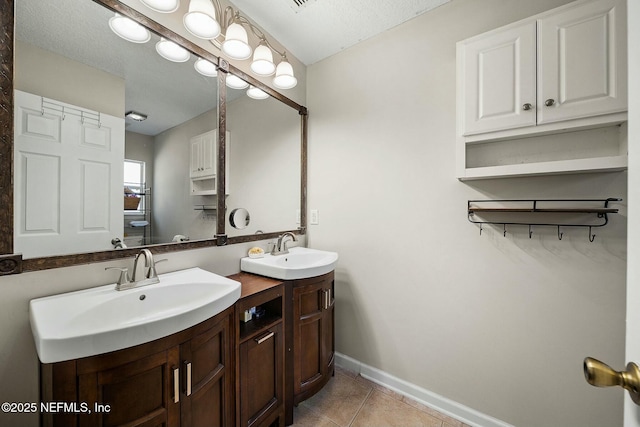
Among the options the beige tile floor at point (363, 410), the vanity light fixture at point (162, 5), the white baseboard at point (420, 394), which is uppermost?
the vanity light fixture at point (162, 5)

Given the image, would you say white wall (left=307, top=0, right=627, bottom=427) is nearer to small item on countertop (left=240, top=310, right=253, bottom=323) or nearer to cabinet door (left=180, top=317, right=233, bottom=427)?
small item on countertop (left=240, top=310, right=253, bottom=323)

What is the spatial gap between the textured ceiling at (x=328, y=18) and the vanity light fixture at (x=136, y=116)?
0.96m

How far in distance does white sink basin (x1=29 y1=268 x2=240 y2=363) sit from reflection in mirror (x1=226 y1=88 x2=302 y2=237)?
1.68 ft

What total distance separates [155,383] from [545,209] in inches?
71.5

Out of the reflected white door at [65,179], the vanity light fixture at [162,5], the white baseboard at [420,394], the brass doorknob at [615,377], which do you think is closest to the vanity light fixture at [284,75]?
the vanity light fixture at [162,5]

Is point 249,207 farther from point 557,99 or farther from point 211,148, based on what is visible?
point 557,99

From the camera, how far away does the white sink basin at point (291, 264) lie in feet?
4.45

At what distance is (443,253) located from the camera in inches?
59.7

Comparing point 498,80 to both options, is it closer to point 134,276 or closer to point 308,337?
point 308,337

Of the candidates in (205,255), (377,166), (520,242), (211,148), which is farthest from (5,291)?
(520,242)

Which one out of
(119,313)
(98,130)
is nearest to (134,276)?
(119,313)

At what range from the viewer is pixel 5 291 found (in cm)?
81

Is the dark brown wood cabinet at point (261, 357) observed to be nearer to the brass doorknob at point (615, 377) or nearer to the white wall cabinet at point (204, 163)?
the white wall cabinet at point (204, 163)

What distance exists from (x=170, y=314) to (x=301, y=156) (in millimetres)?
1594
